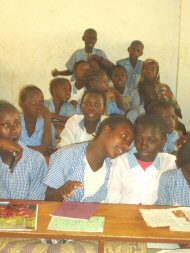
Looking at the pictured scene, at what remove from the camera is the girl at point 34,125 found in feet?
10.8

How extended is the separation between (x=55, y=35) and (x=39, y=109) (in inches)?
123

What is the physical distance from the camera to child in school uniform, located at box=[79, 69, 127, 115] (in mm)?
3947

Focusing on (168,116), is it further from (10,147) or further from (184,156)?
(10,147)

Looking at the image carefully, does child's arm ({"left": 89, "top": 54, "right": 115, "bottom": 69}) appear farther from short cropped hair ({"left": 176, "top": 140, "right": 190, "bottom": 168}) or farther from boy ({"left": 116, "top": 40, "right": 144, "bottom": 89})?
short cropped hair ({"left": 176, "top": 140, "right": 190, "bottom": 168})

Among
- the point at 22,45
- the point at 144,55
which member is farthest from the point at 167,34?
the point at 22,45

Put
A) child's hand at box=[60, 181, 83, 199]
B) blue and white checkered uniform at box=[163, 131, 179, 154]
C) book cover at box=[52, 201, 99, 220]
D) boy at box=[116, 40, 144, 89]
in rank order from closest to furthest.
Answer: book cover at box=[52, 201, 99, 220] < child's hand at box=[60, 181, 83, 199] < blue and white checkered uniform at box=[163, 131, 179, 154] < boy at box=[116, 40, 144, 89]

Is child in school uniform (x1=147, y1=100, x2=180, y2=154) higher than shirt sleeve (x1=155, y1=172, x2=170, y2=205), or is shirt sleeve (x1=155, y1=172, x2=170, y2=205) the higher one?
child in school uniform (x1=147, y1=100, x2=180, y2=154)

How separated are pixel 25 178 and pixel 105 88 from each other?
2.01 meters

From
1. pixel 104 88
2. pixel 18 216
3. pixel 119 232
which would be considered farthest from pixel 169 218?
pixel 104 88

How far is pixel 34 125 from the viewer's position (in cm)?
337

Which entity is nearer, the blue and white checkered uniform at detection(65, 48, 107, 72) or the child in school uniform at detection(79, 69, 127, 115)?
the child in school uniform at detection(79, 69, 127, 115)

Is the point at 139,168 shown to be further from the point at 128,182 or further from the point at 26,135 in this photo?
the point at 26,135

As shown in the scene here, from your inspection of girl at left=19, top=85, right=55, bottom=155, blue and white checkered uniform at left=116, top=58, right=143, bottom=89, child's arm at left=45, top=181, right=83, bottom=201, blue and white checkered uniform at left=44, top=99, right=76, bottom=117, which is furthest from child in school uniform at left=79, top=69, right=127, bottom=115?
child's arm at left=45, top=181, right=83, bottom=201

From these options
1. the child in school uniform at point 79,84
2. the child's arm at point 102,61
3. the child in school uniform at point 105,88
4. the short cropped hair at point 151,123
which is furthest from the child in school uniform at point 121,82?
the short cropped hair at point 151,123
